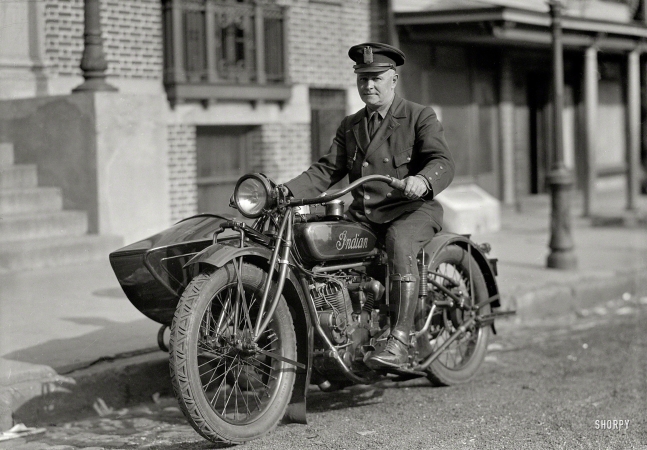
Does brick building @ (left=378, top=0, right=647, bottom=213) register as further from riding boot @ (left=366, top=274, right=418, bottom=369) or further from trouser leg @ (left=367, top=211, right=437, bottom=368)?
riding boot @ (left=366, top=274, right=418, bottom=369)

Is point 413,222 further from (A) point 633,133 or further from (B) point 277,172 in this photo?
(A) point 633,133

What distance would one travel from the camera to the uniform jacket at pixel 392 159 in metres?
5.57

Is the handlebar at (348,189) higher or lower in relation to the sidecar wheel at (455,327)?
higher

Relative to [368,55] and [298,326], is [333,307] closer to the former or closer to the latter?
[298,326]

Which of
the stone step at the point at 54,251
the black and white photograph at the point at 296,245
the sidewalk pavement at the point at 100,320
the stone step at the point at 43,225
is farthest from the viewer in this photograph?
the stone step at the point at 43,225

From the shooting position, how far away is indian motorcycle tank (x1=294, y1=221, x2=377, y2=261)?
5.16 metres

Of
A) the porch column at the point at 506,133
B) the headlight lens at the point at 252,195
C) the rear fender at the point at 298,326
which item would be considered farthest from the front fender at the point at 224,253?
the porch column at the point at 506,133

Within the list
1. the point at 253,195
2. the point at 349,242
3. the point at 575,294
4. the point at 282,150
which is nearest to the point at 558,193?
the point at 575,294

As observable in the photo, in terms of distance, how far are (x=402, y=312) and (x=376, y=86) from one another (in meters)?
1.30

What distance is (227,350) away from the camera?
15.7 ft

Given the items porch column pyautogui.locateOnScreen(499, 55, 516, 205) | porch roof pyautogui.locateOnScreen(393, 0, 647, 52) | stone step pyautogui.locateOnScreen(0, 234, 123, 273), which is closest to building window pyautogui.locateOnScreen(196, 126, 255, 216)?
porch roof pyautogui.locateOnScreen(393, 0, 647, 52)

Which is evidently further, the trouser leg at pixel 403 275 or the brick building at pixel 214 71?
the brick building at pixel 214 71

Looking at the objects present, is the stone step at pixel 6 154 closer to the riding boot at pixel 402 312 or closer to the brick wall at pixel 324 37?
the brick wall at pixel 324 37

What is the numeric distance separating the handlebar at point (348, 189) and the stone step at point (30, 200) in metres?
5.87
